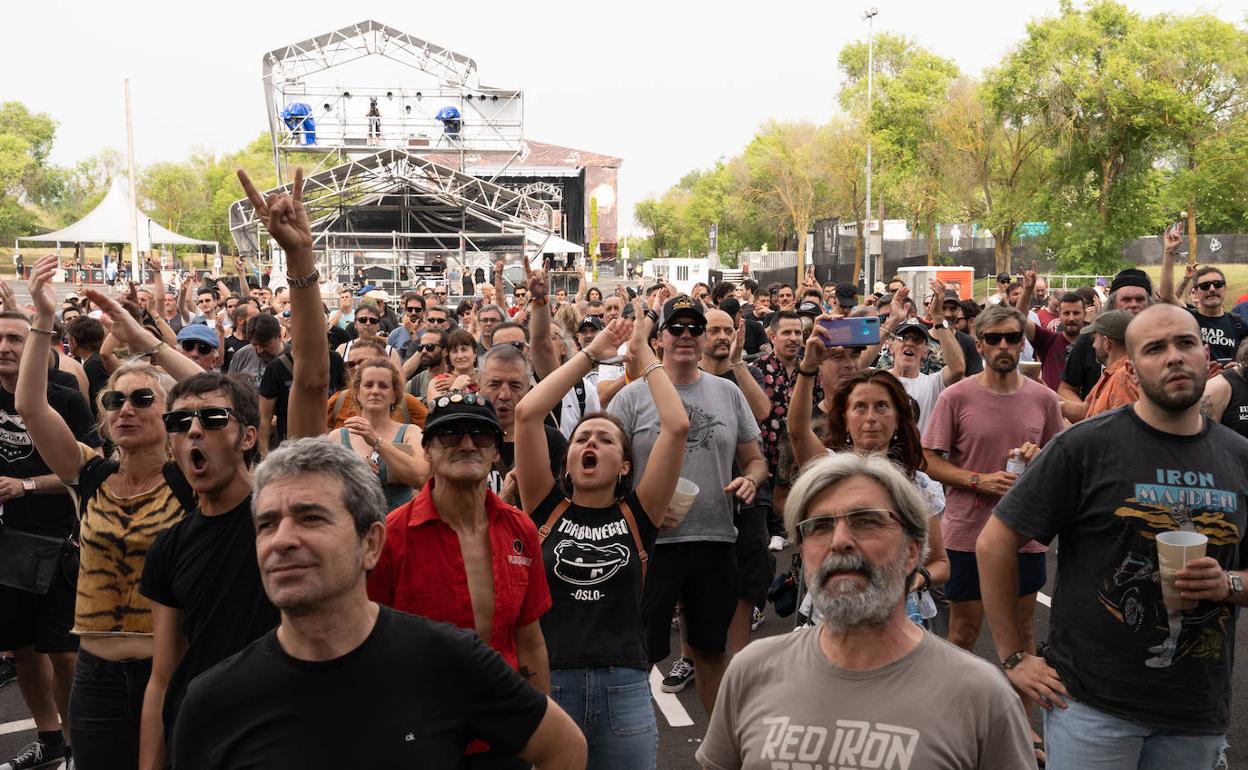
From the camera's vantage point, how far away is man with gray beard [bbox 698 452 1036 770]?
7.31ft

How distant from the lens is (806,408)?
5047mm

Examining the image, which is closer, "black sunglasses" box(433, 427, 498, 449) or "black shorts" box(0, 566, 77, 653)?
"black sunglasses" box(433, 427, 498, 449)

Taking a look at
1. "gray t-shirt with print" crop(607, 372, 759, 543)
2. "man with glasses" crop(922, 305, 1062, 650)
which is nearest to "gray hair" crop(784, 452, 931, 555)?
"gray t-shirt with print" crop(607, 372, 759, 543)

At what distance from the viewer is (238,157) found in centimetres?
10288

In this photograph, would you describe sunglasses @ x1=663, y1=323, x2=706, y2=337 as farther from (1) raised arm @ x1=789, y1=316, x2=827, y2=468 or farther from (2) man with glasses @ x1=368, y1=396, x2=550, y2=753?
(2) man with glasses @ x1=368, y1=396, x2=550, y2=753

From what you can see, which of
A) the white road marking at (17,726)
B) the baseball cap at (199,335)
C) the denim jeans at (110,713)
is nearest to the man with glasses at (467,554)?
the denim jeans at (110,713)

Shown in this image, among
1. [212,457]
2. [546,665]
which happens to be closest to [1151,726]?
[546,665]

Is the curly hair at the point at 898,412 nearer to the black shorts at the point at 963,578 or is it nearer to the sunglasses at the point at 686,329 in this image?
the sunglasses at the point at 686,329

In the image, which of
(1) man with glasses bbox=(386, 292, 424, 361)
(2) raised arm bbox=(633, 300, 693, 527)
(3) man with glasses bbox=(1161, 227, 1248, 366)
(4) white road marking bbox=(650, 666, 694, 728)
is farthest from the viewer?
(1) man with glasses bbox=(386, 292, 424, 361)

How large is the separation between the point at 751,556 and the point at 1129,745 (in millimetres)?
2569

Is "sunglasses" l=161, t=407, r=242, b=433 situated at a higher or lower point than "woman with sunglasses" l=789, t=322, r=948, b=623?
higher

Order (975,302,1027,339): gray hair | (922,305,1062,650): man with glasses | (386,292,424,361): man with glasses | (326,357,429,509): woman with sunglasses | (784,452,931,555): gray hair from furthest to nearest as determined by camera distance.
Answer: (386,292,424,361): man with glasses < (975,302,1027,339): gray hair < (922,305,1062,650): man with glasses < (326,357,429,509): woman with sunglasses < (784,452,931,555): gray hair

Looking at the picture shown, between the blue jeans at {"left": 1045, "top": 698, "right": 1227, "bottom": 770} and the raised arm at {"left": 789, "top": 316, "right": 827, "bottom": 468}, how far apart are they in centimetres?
193

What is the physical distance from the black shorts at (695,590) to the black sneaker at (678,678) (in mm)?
1150
